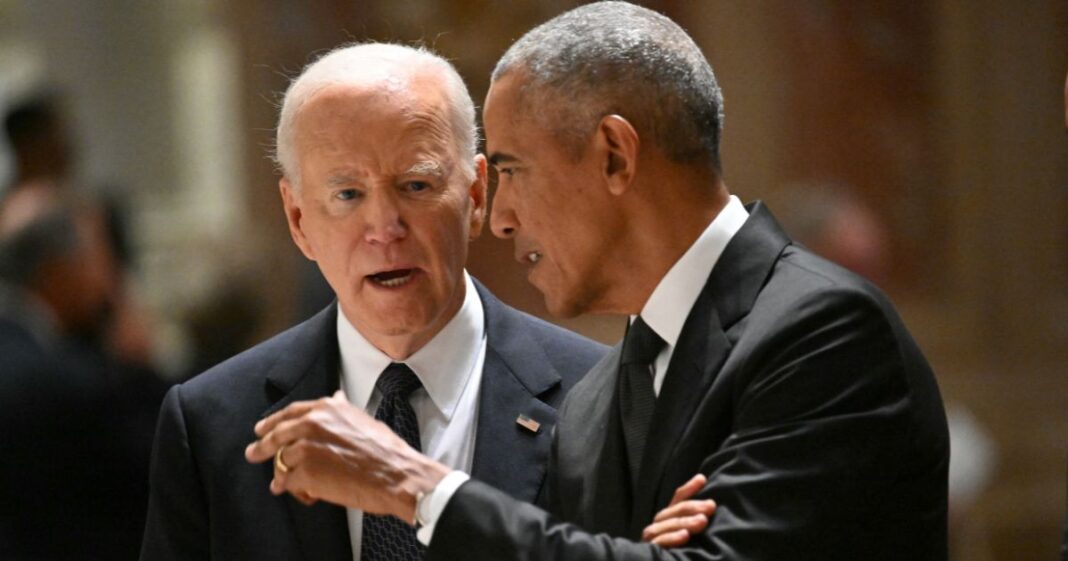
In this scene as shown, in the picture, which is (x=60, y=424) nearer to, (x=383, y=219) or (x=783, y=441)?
(x=383, y=219)

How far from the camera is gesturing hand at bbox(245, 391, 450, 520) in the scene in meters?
2.84

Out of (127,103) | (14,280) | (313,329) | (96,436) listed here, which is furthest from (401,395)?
(127,103)

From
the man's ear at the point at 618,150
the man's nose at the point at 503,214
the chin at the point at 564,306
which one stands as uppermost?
the man's ear at the point at 618,150

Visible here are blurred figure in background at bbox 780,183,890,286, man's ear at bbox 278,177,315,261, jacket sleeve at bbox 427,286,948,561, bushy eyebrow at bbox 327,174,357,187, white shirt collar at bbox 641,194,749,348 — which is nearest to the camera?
jacket sleeve at bbox 427,286,948,561

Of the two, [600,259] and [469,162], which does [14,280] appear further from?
[600,259]

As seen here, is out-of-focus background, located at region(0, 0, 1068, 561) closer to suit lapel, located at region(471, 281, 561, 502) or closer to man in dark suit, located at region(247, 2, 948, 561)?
suit lapel, located at region(471, 281, 561, 502)

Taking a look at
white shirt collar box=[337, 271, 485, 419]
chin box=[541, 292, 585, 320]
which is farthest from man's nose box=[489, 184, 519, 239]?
white shirt collar box=[337, 271, 485, 419]

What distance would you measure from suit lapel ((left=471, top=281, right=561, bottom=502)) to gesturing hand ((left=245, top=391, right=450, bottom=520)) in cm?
48

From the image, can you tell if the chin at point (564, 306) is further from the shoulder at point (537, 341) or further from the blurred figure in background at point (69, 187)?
the blurred figure in background at point (69, 187)

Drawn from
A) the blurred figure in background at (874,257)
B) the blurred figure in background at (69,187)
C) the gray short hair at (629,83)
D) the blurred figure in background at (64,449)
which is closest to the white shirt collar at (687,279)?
the gray short hair at (629,83)

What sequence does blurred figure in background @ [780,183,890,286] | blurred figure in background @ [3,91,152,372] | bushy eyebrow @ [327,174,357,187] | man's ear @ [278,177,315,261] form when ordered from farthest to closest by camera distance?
blurred figure in background @ [780,183,890,286] → blurred figure in background @ [3,91,152,372] → man's ear @ [278,177,315,261] → bushy eyebrow @ [327,174,357,187]

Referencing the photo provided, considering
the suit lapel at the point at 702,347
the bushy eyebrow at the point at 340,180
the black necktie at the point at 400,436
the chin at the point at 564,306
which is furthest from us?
the bushy eyebrow at the point at 340,180

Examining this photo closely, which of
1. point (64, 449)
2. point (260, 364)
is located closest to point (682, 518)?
point (260, 364)

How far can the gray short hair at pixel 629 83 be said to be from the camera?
306 cm
